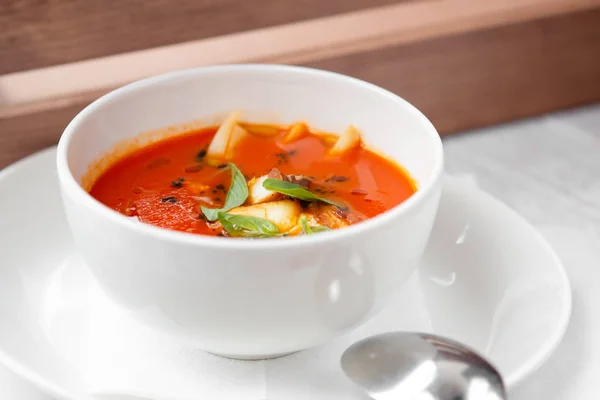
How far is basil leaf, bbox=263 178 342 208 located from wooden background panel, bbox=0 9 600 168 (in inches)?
20.9

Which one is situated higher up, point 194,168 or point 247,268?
point 247,268

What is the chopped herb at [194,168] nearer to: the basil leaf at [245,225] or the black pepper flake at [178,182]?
the black pepper flake at [178,182]

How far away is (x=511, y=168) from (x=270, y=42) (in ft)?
1.84

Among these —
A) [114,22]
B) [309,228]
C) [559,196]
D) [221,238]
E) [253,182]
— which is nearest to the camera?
[221,238]

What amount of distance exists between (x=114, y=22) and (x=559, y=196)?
91 cm

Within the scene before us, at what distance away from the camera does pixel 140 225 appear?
85 centimetres

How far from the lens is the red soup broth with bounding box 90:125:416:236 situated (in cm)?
107

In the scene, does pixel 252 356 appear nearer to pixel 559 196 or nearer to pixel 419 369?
pixel 419 369

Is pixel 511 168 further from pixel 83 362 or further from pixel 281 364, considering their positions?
pixel 83 362

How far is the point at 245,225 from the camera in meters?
0.97

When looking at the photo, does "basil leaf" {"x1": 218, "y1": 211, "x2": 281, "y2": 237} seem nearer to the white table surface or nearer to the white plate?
the white plate

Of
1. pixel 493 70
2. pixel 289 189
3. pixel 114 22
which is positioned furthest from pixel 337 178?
pixel 493 70

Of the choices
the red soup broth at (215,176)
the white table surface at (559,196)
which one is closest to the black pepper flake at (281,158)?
the red soup broth at (215,176)

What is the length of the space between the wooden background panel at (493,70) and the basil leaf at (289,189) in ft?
1.74
